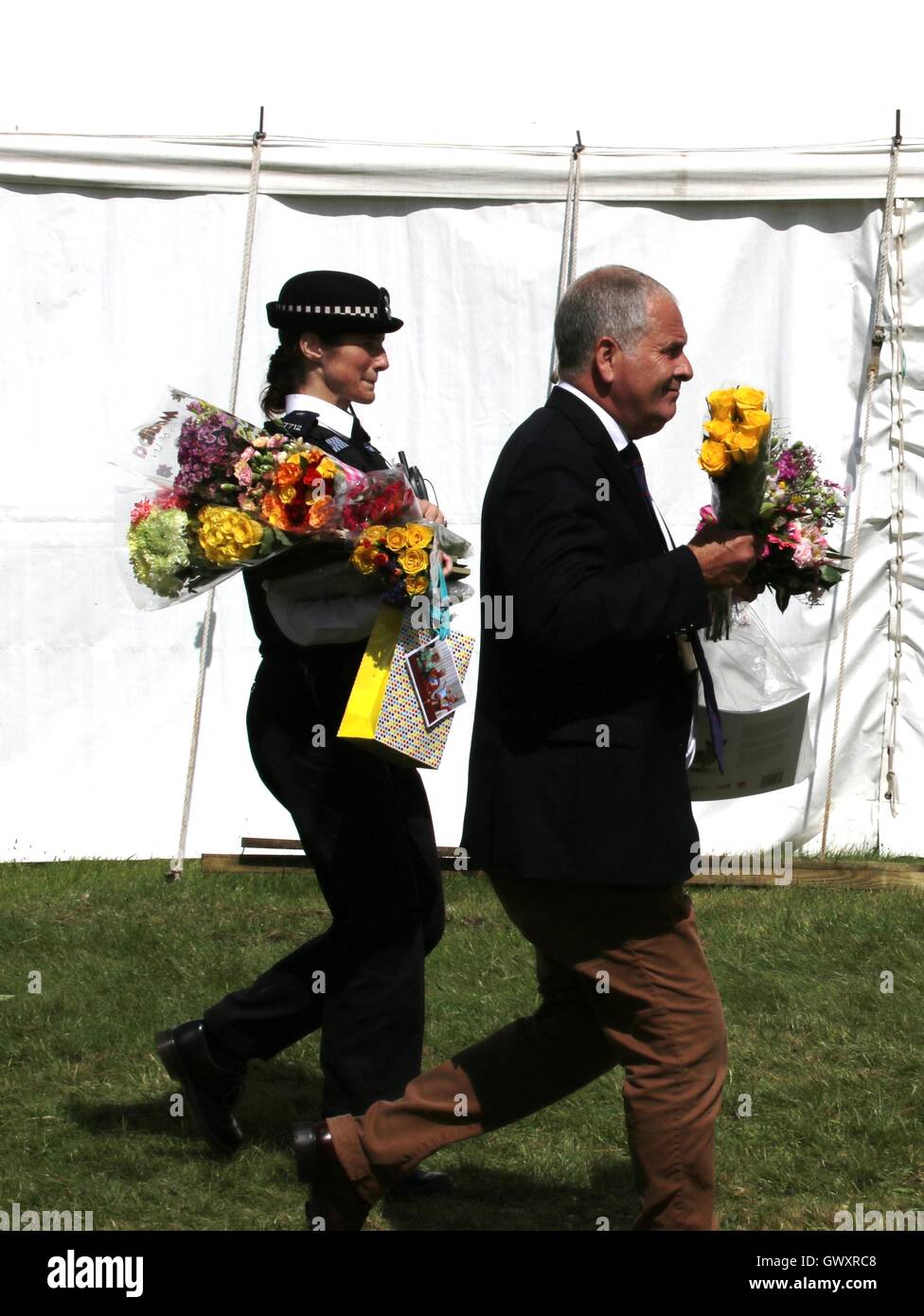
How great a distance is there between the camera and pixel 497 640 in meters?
3.39

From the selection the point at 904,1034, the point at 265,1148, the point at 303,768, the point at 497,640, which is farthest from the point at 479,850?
the point at 904,1034

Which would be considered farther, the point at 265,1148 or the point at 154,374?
the point at 154,374

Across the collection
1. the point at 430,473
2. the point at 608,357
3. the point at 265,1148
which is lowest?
the point at 265,1148

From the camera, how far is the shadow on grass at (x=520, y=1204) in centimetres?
400

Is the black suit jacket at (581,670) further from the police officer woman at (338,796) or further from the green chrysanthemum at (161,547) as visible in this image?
the green chrysanthemum at (161,547)

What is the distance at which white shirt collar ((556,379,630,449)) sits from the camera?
3365 mm

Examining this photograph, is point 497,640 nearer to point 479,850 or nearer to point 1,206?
point 479,850

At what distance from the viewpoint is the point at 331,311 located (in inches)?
164

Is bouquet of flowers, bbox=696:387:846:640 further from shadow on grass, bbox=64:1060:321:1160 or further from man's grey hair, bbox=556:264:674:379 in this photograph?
shadow on grass, bbox=64:1060:321:1160

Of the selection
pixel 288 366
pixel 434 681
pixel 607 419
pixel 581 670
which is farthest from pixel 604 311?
pixel 288 366

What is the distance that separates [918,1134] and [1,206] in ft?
15.3

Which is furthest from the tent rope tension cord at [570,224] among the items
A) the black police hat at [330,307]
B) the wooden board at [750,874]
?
the black police hat at [330,307]

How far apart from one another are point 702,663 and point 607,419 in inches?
19.5

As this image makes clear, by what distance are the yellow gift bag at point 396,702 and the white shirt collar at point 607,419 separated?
650mm
